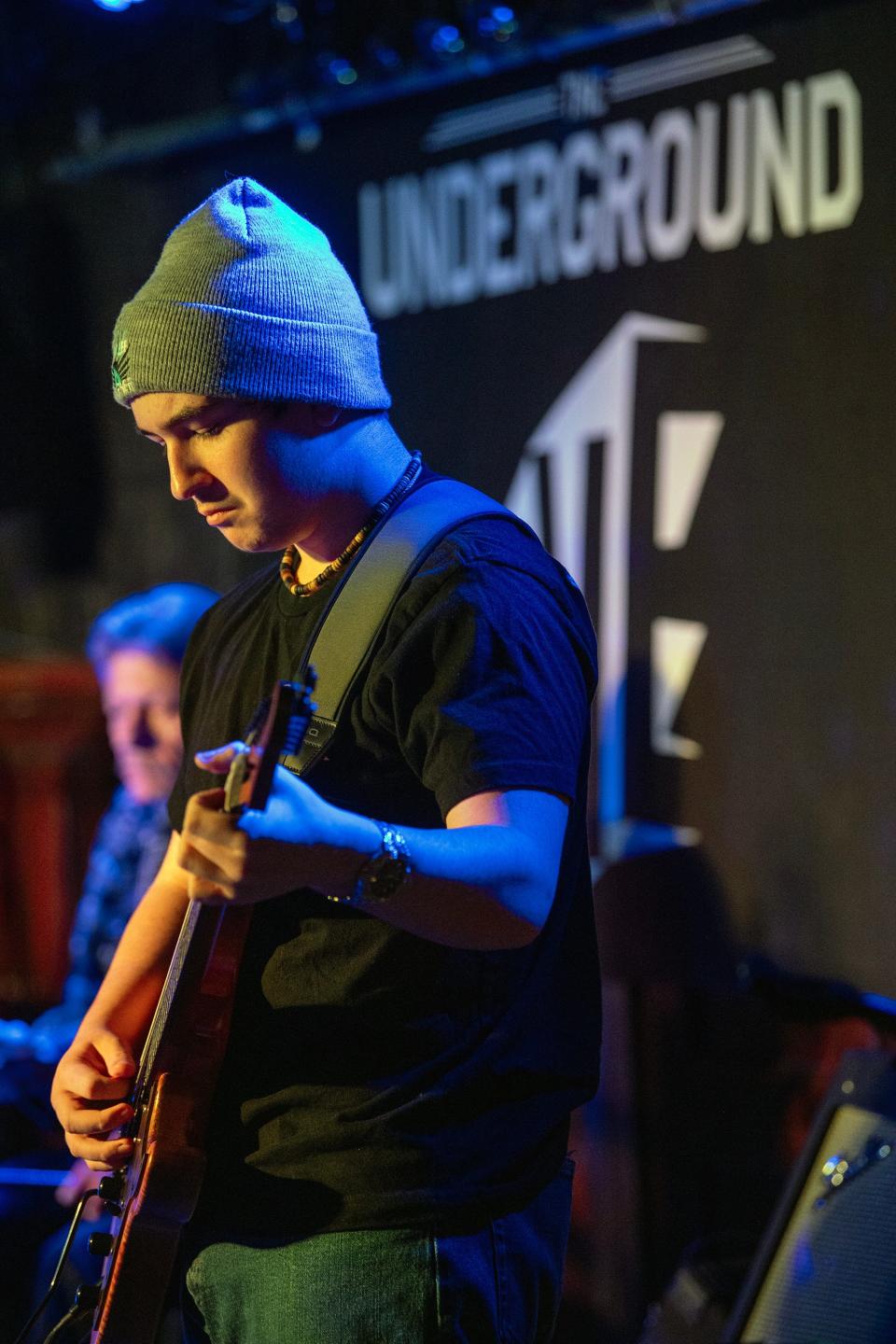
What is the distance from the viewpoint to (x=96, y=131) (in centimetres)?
438

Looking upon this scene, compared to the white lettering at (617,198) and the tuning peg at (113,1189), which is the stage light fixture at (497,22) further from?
the tuning peg at (113,1189)

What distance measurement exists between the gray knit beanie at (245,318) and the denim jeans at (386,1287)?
897 millimetres

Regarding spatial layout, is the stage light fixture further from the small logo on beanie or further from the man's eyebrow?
the man's eyebrow

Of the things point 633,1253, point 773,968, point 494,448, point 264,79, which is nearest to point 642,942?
point 773,968

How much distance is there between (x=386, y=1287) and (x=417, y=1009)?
0.90ft

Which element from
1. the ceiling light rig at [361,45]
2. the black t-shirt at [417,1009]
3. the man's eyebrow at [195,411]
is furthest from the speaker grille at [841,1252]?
the ceiling light rig at [361,45]

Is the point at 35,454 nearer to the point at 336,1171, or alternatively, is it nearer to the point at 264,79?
the point at 264,79

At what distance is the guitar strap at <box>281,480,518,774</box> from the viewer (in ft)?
4.92

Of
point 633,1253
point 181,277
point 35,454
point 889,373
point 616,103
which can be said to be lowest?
point 633,1253

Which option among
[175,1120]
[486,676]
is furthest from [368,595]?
[175,1120]

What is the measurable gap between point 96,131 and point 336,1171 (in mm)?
3742

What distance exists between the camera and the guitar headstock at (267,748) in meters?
1.16

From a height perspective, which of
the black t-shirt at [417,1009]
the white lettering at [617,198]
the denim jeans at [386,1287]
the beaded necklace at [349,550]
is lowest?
the denim jeans at [386,1287]

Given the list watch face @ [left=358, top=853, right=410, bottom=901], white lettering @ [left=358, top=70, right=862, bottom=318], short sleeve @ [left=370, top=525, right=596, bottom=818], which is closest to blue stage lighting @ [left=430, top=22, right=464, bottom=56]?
white lettering @ [left=358, top=70, right=862, bottom=318]
